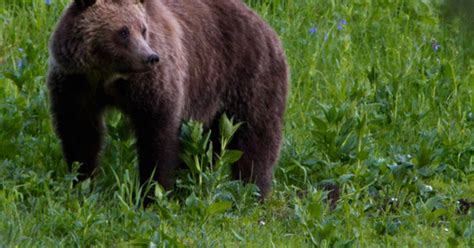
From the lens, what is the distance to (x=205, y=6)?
6035mm

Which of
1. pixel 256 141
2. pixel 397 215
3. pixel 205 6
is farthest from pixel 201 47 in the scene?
pixel 397 215

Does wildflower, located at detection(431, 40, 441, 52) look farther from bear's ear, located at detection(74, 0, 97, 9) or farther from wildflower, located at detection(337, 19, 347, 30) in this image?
bear's ear, located at detection(74, 0, 97, 9)

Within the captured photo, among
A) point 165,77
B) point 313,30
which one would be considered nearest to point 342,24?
point 313,30

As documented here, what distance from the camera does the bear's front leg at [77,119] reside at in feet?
17.4

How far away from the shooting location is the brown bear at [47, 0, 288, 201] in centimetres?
512

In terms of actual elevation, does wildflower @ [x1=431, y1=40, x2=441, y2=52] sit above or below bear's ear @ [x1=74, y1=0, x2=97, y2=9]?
below

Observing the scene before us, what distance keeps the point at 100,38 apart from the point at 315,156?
1886 millimetres

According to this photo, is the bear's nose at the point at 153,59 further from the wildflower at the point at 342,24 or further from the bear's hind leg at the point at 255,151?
the wildflower at the point at 342,24

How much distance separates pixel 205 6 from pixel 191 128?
0.94 m

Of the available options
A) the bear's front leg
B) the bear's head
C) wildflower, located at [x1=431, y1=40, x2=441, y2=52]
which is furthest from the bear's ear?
wildflower, located at [x1=431, y1=40, x2=441, y2=52]

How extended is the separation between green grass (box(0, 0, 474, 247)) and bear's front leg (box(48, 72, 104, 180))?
0.17 m

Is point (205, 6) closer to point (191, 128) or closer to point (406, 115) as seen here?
point (191, 128)

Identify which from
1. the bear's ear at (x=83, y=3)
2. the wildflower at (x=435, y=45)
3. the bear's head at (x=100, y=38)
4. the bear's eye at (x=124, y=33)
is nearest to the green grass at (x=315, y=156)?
the wildflower at (x=435, y=45)

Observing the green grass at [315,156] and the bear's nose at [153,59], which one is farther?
the bear's nose at [153,59]
